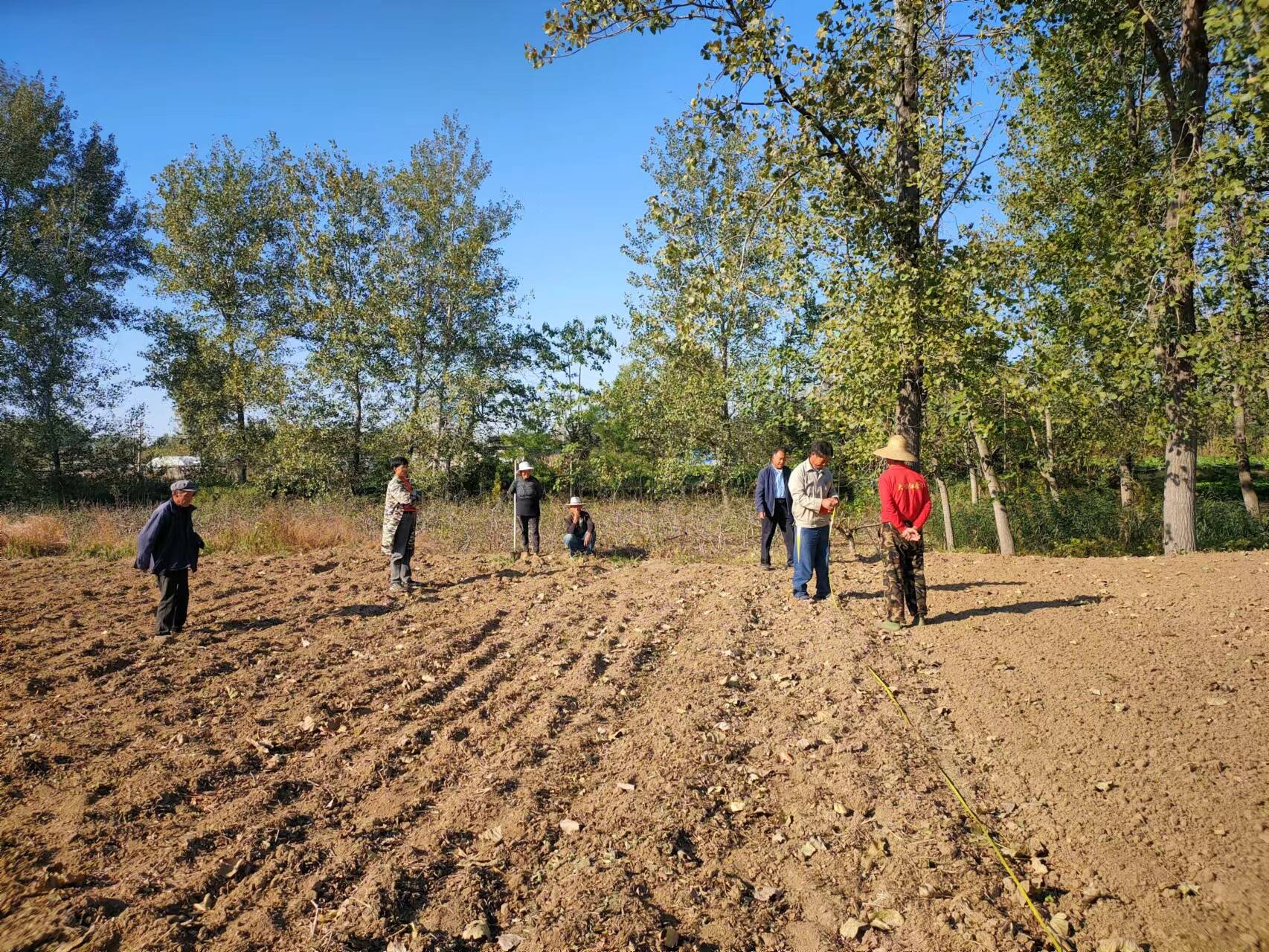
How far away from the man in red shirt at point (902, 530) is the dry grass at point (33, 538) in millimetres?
14673

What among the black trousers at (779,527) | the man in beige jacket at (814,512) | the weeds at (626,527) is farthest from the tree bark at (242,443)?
the man in beige jacket at (814,512)

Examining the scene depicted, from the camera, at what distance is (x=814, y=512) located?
309 inches

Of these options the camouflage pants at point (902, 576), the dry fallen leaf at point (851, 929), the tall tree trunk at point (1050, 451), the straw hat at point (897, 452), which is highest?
the tall tree trunk at point (1050, 451)

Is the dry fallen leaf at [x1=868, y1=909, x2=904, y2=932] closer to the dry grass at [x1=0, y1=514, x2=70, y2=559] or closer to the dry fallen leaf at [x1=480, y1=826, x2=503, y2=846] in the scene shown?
the dry fallen leaf at [x1=480, y1=826, x2=503, y2=846]

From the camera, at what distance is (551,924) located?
3027 millimetres

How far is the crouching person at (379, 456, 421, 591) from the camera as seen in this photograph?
9.43 metres

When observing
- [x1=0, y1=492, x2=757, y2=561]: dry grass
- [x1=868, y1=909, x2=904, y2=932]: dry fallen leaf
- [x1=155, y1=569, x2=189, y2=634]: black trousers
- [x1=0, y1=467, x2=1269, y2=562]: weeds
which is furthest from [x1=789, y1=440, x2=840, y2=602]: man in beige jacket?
[x1=155, y1=569, x2=189, y2=634]: black trousers

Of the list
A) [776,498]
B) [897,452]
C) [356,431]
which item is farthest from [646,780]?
[356,431]

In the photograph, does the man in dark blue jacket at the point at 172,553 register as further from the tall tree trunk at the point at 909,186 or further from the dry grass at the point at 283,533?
the tall tree trunk at the point at 909,186

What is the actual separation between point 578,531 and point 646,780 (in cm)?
838

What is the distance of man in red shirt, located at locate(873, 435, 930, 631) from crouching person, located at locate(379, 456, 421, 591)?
19.6ft

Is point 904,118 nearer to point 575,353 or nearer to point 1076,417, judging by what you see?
point 1076,417

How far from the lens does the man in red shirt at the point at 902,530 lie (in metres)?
6.89

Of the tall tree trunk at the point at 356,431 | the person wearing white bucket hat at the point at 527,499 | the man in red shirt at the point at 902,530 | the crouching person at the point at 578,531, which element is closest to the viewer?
the man in red shirt at the point at 902,530
